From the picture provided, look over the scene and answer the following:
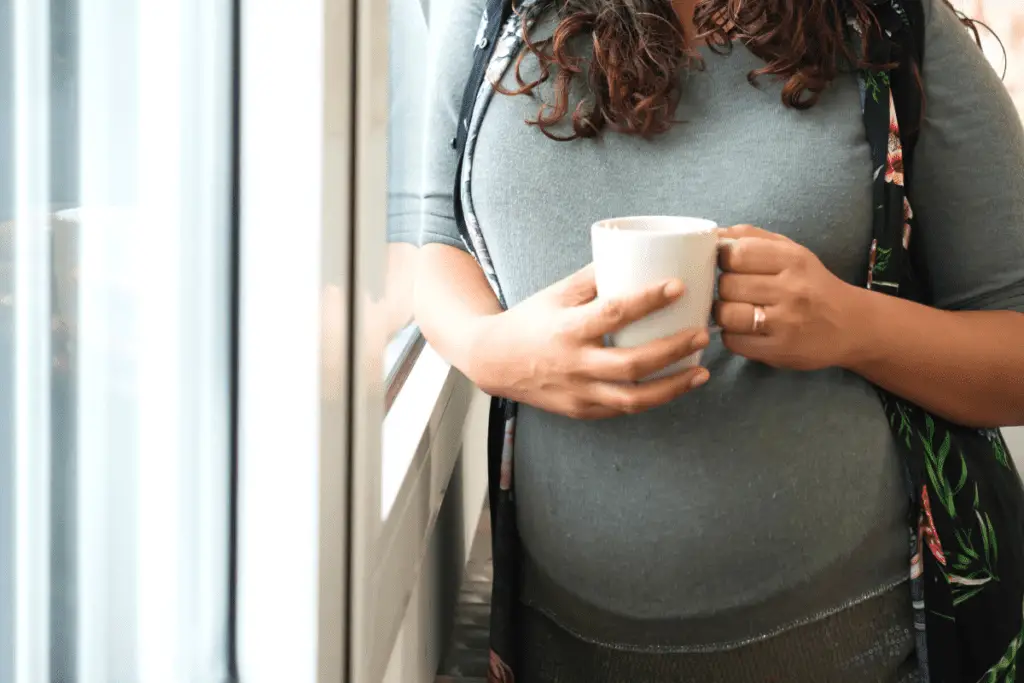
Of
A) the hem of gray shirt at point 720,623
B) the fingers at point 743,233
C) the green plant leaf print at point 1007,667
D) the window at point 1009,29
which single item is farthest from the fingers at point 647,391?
the window at point 1009,29

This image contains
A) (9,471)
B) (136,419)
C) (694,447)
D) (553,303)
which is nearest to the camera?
(9,471)

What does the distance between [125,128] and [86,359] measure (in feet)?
0.38

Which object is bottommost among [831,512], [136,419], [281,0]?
[831,512]

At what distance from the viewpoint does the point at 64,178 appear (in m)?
0.43

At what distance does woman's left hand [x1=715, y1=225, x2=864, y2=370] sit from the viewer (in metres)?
0.74

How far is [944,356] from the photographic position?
84 centimetres

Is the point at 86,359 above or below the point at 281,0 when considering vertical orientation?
below

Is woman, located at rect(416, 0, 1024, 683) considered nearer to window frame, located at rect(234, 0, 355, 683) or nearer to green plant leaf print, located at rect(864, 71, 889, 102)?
green plant leaf print, located at rect(864, 71, 889, 102)

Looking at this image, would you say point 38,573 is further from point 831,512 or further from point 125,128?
point 831,512

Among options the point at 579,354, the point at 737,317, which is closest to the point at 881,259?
the point at 737,317

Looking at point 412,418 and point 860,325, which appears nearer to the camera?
point 860,325

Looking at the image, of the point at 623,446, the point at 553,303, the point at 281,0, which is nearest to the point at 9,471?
the point at 281,0

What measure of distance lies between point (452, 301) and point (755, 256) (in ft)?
1.01

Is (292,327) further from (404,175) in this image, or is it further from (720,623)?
(404,175)
